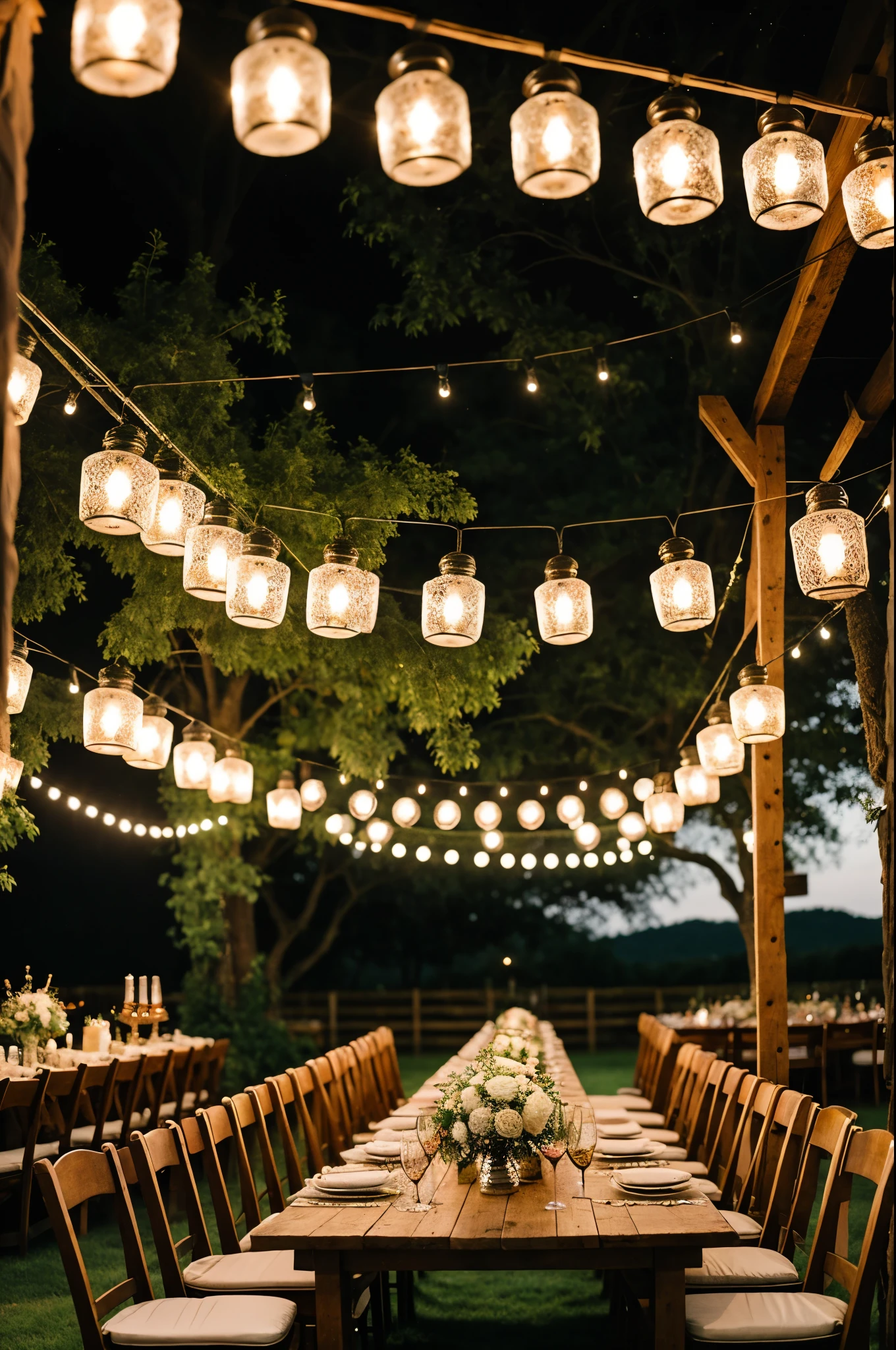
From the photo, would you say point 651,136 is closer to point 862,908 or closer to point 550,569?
point 550,569

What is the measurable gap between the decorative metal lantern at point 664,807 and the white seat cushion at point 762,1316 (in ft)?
19.8

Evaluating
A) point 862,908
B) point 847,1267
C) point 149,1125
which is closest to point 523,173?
point 847,1267

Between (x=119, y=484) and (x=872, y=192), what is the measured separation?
2459 millimetres

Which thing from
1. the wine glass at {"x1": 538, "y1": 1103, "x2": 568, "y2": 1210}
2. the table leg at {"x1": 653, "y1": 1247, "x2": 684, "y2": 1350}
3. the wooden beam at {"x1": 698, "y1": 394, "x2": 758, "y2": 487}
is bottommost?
the table leg at {"x1": 653, "y1": 1247, "x2": 684, "y2": 1350}

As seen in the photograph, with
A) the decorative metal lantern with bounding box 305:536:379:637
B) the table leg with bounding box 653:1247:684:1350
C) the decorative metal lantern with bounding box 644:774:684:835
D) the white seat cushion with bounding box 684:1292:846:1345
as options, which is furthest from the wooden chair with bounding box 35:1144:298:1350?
the decorative metal lantern with bounding box 644:774:684:835

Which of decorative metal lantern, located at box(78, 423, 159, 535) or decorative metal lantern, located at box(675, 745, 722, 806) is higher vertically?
decorative metal lantern, located at box(78, 423, 159, 535)

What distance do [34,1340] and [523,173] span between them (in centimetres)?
453

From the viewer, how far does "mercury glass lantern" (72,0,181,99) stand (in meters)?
2.19

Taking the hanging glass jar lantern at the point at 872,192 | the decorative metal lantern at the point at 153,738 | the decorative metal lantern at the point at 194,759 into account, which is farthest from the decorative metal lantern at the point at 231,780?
the hanging glass jar lantern at the point at 872,192

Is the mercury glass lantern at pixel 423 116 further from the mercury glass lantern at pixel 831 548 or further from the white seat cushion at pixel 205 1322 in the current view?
the white seat cushion at pixel 205 1322

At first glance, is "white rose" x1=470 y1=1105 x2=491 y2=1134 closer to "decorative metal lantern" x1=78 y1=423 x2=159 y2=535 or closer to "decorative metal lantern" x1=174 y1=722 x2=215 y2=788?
"decorative metal lantern" x1=78 y1=423 x2=159 y2=535

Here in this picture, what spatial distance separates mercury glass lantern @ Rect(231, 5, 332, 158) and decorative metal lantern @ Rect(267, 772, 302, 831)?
289 inches

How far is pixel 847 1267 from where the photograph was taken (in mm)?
3045

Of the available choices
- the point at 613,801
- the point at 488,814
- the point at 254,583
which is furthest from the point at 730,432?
the point at 488,814
